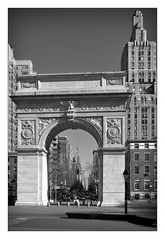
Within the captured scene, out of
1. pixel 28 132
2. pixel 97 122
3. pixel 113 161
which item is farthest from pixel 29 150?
pixel 113 161

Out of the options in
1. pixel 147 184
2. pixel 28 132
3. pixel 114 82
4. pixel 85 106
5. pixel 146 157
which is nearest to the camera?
pixel 85 106

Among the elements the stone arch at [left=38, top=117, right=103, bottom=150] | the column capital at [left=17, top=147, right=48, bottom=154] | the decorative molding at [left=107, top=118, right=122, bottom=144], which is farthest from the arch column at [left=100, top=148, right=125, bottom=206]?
Result: the column capital at [left=17, top=147, right=48, bottom=154]

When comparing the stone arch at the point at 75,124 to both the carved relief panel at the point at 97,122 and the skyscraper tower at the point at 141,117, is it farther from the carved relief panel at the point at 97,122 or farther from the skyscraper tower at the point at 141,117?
the skyscraper tower at the point at 141,117

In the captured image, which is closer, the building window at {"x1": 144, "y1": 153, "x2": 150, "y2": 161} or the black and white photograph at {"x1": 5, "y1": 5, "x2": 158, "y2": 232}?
the black and white photograph at {"x1": 5, "y1": 5, "x2": 158, "y2": 232}

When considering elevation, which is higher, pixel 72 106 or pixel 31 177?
pixel 72 106

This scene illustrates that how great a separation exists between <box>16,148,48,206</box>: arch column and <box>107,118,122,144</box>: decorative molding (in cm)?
520

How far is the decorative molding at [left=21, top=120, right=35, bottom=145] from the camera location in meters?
32.0

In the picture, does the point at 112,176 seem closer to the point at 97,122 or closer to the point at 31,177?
the point at 97,122

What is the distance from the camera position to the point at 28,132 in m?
32.1

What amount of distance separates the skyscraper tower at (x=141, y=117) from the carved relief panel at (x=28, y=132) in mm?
20753

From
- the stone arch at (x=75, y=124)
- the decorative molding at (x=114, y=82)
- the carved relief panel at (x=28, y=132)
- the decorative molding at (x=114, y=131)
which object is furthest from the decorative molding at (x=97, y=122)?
the carved relief panel at (x=28, y=132)

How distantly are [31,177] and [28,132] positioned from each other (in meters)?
3.39

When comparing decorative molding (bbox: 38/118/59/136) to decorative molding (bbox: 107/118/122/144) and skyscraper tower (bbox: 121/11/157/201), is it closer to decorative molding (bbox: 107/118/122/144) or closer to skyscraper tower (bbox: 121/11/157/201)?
decorative molding (bbox: 107/118/122/144)
